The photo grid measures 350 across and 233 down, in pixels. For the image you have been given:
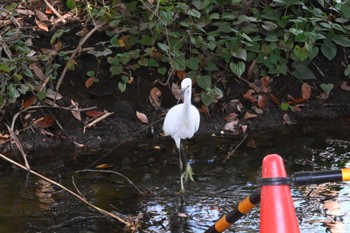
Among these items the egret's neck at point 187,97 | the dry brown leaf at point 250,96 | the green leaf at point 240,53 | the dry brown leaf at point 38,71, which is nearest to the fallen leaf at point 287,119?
the dry brown leaf at point 250,96

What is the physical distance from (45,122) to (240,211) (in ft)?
12.0

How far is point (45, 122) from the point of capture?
6.30 m

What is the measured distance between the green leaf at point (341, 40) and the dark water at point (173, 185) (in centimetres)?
89

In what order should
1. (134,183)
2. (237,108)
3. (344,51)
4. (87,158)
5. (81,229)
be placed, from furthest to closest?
(344,51), (237,108), (87,158), (134,183), (81,229)

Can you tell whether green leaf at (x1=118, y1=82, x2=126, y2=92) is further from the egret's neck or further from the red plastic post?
the red plastic post

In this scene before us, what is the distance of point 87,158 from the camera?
19.2 feet

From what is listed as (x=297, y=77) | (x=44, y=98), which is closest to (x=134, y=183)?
(x=44, y=98)

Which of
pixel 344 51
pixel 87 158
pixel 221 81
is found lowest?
pixel 87 158

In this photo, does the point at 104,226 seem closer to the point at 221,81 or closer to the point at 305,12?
the point at 221,81

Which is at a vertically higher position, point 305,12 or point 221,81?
point 305,12

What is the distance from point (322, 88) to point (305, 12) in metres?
0.89

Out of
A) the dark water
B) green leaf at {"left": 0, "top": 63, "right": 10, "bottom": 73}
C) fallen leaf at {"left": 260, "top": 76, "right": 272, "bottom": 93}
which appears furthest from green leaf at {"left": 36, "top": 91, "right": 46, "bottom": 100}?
fallen leaf at {"left": 260, "top": 76, "right": 272, "bottom": 93}

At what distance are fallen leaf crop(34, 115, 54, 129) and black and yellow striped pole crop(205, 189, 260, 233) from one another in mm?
3324

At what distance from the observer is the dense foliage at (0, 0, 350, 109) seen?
6.63m
